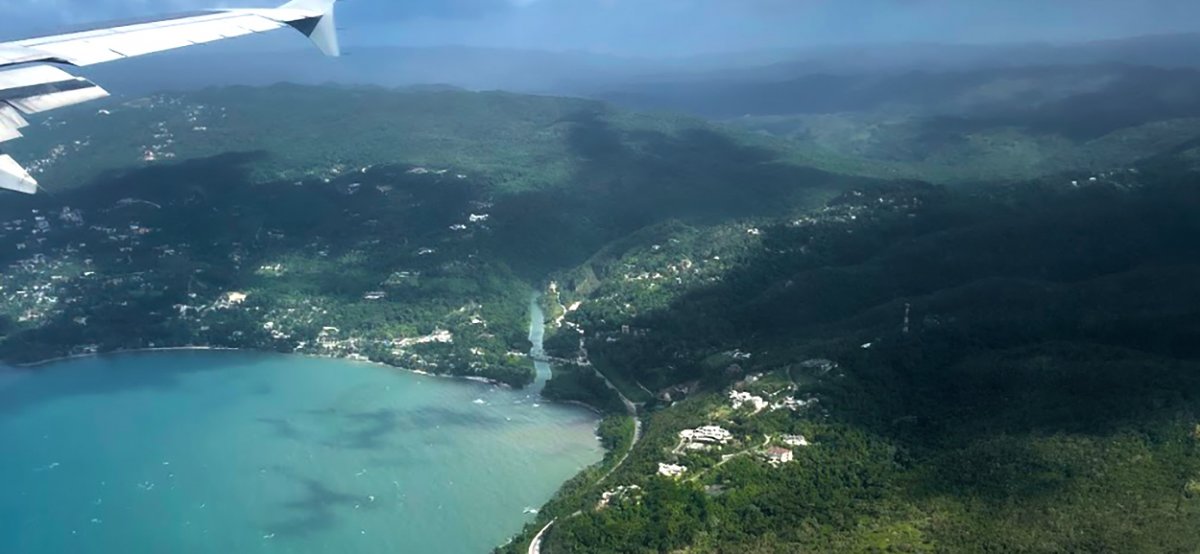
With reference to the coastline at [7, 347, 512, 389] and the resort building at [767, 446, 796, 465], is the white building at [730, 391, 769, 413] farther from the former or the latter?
the coastline at [7, 347, 512, 389]

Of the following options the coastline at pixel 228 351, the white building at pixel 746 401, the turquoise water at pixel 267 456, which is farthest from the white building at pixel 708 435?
the coastline at pixel 228 351

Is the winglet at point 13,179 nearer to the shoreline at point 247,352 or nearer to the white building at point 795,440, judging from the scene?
the white building at point 795,440

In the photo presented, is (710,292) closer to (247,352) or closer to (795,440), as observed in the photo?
(795,440)

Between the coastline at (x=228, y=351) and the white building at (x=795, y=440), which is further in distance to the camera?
the coastline at (x=228, y=351)

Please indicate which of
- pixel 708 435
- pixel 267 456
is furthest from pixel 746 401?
pixel 267 456

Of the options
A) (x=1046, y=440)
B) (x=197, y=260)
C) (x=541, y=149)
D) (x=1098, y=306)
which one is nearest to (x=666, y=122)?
(x=541, y=149)

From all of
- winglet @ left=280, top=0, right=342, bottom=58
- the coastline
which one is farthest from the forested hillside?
winglet @ left=280, top=0, right=342, bottom=58

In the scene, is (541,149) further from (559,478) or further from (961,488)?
(961,488)

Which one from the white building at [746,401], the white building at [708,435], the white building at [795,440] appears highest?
the white building at [746,401]
